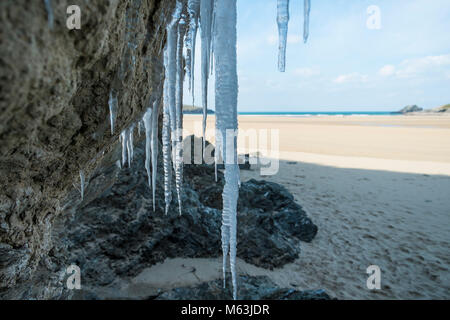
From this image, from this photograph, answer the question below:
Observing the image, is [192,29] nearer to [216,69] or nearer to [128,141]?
[216,69]

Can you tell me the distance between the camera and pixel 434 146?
42.6ft

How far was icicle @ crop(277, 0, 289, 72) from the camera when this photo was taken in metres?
1.60

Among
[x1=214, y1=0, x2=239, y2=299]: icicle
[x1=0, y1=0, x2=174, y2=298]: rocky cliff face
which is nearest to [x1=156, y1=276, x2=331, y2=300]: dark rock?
[x1=0, y1=0, x2=174, y2=298]: rocky cliff face

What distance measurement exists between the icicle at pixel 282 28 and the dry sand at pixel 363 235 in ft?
7.81

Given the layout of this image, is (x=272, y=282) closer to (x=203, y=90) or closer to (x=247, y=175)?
(x=203, y=90)

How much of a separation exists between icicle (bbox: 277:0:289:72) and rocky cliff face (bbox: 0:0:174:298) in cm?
67

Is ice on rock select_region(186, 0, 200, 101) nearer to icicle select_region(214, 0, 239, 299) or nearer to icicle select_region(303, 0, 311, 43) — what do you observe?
icicle select_region(214, 0, 239, 299)

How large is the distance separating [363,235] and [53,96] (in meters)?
5.00

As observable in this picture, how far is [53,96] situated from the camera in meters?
0.82

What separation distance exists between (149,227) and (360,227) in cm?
387

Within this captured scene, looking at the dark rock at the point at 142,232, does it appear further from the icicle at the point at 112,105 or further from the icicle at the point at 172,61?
the icicle at the point at 112,105

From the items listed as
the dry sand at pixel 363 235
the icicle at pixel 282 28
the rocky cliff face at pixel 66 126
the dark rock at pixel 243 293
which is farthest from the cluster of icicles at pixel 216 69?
the dry sand at pixel 363 235

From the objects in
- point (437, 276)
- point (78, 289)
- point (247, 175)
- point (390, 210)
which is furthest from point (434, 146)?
point (78, 289)

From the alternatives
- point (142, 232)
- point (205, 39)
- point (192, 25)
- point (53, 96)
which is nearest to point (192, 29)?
point (192, 25)
